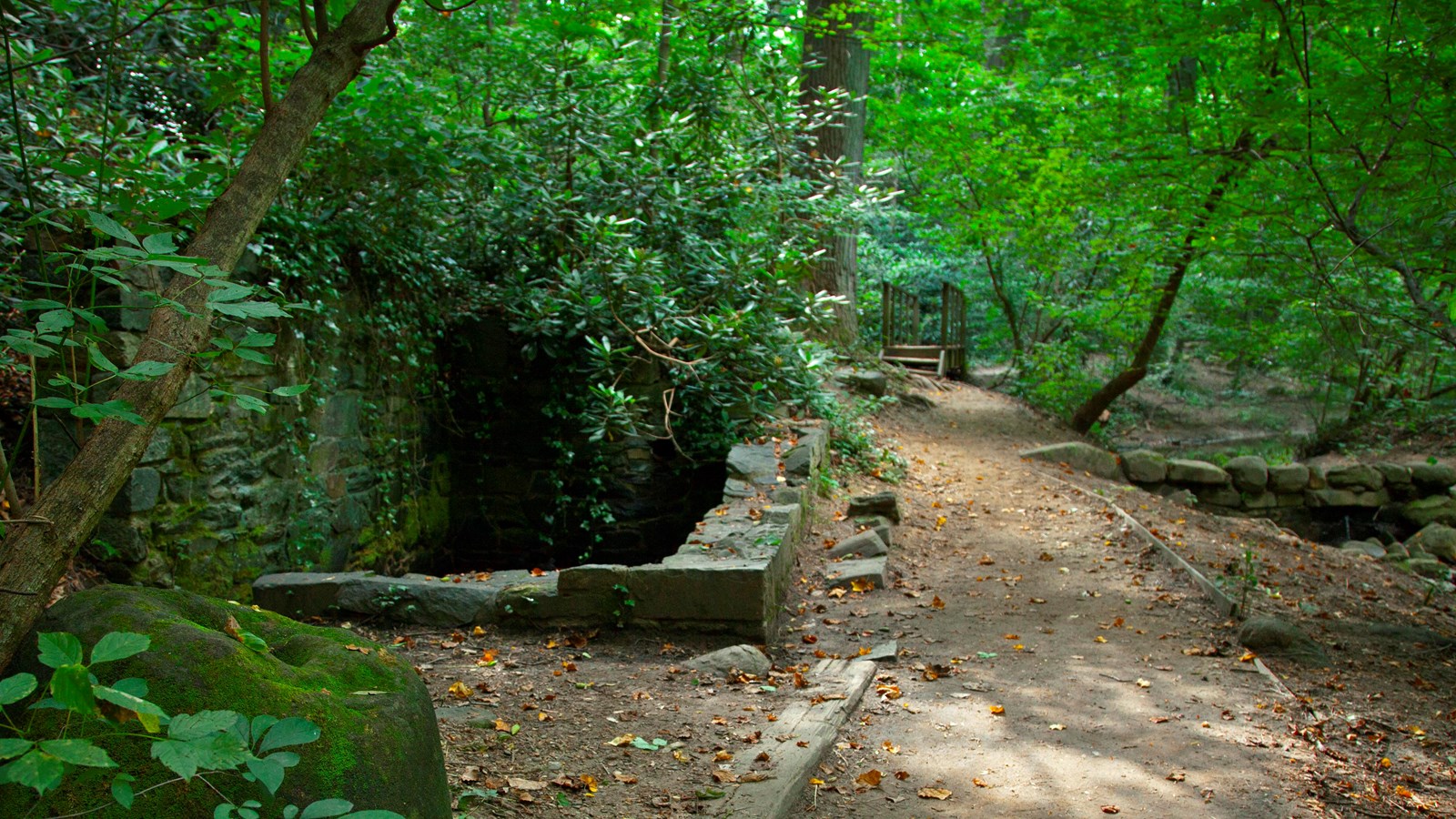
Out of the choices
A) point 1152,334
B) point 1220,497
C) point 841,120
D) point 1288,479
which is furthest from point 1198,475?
point 841,120

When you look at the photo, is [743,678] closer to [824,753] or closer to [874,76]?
[824,753]

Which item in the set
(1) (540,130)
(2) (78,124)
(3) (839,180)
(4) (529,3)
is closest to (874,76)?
(4) (529,3)

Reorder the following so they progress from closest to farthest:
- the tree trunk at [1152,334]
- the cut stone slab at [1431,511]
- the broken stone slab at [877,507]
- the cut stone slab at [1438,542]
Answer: the broken stone slab at [877,507], the tree trunk at [1152,334], the cut stone slab at [1438,542], the cut stone slab at [1431,511]

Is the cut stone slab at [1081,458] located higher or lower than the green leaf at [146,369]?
lower

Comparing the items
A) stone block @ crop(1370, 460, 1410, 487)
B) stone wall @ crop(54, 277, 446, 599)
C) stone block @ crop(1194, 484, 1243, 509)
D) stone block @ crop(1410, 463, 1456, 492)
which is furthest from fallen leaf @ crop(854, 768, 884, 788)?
stone block @ crop(1410, 463, 1456, 492)

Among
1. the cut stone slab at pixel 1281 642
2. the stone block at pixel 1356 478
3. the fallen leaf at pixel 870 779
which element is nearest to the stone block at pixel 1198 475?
the stone block at pixel 1356 478

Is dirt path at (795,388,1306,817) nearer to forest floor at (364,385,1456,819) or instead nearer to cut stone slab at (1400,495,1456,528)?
forest floor at (364,385,1456,819)

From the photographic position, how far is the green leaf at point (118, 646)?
1201 mm

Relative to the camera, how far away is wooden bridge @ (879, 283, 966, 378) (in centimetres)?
1536

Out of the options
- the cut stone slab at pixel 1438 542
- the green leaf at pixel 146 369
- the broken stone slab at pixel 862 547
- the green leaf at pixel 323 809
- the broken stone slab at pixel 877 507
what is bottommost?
the cut stone slab at pixel 1438 542

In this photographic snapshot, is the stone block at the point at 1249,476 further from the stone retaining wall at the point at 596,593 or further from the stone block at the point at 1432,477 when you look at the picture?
the stone retaining wall at the point at 596,593

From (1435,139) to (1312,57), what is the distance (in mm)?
3453

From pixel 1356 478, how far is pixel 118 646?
12604mm

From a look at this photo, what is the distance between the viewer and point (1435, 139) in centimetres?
434
